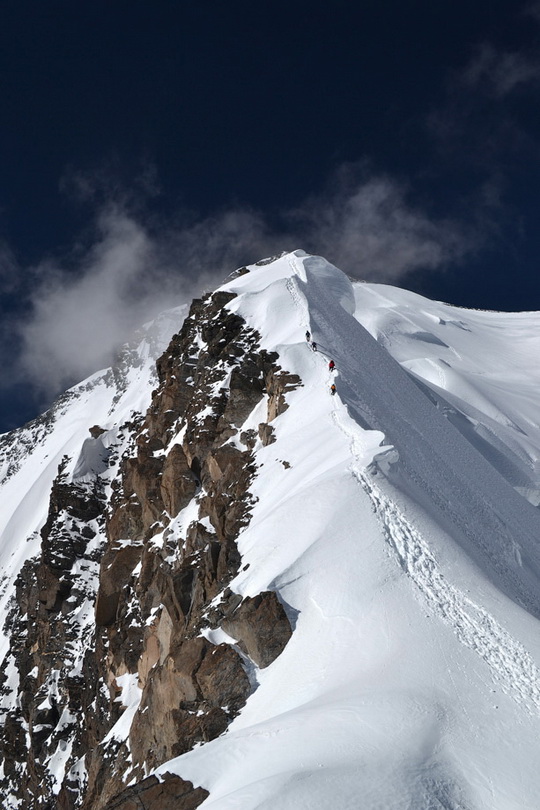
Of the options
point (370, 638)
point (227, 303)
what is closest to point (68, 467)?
point (227, 303)

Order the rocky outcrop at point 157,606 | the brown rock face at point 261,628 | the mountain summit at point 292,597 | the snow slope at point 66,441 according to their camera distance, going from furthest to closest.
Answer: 1. the snow slope at point 66,441
2. the rocky outcrop at point 157,606
3. the brown rock face at point 261,628
4. the mountain summit at point 292,597

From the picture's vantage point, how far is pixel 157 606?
96.4ft

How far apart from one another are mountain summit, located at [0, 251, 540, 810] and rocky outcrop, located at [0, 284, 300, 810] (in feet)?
0.41

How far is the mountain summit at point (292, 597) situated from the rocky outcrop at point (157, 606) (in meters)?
0.13

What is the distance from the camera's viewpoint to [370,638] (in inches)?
562

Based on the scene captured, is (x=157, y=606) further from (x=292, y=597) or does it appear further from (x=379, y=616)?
(x=379, y=616)

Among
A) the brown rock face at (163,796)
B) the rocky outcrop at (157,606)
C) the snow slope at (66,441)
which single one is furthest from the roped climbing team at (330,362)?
the snow slope at (66,441)

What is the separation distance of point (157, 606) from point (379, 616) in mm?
17103

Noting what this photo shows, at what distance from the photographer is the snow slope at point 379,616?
34.6ft

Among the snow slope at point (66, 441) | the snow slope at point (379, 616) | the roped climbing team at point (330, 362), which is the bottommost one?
the snow slope at point (379, 616)

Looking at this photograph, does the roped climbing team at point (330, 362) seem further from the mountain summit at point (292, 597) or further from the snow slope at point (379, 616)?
the snow slope at point (379, 616)

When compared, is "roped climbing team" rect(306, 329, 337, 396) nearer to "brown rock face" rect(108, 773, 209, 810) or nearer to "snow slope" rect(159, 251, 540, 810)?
"snow slope" rect(159, 251, 540, 810)

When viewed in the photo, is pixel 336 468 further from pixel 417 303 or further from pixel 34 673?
pixel 417 303

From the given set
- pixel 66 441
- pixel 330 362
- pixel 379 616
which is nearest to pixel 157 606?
pixel 330 362
